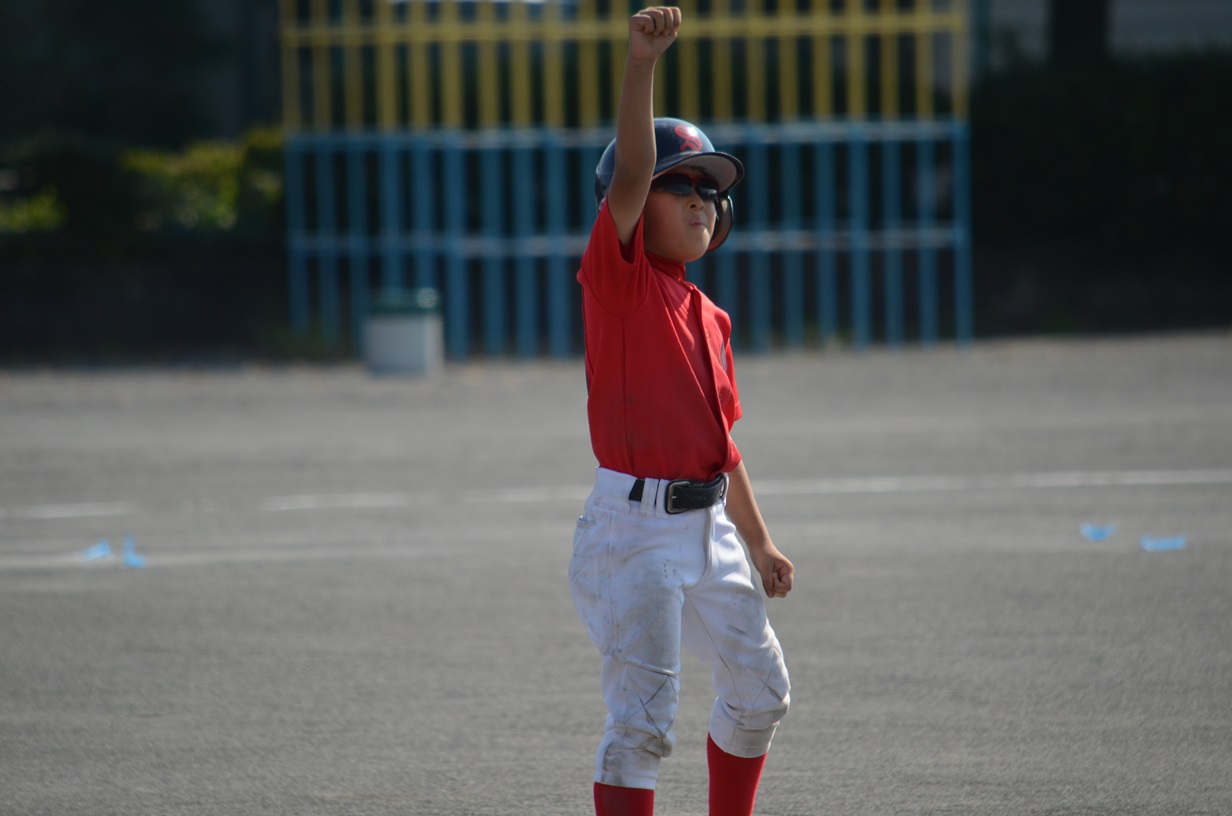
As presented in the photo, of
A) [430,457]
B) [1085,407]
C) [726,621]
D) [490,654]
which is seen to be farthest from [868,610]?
[1085,407]

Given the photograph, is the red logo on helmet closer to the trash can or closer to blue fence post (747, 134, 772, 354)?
the trash can

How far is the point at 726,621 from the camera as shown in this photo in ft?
12.5

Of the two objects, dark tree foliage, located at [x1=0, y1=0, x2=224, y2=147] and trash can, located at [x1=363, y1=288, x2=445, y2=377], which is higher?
dark tree foliage, located at [x1=0, y1=0, x2=224, y2=147]

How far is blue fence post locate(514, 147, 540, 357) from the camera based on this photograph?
17.2m

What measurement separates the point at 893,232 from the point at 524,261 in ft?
13.2

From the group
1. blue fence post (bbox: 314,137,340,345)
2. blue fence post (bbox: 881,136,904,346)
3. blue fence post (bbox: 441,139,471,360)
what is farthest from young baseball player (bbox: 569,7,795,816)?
blue fence post (bbox: 314,137,340,345)

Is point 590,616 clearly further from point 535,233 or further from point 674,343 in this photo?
point 535,233

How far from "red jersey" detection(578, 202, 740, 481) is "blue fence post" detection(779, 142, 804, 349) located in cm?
1438

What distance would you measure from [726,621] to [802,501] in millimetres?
5317

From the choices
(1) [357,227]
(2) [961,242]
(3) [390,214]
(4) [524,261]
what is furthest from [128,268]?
(2) [961,242]

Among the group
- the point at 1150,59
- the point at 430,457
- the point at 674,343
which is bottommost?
the point at 430,457

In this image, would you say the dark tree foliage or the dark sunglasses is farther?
the dark tree foliage

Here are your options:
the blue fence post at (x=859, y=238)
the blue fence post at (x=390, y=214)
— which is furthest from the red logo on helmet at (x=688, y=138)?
the blue fence post at (x=390, y=214)

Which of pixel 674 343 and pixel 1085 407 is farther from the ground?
pixel 674 343
